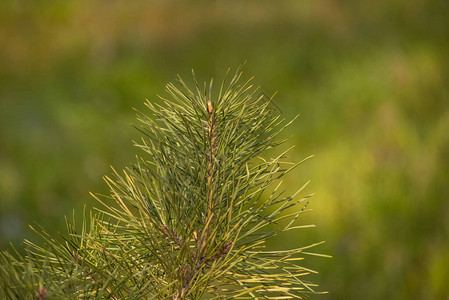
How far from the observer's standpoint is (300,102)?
137cm

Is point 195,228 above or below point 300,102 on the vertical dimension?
below

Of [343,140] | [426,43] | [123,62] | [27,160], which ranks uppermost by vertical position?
[426,43]

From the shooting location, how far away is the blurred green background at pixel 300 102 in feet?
3.68

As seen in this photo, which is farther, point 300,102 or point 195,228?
point 300,102

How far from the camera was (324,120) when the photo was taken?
1324 millimetres

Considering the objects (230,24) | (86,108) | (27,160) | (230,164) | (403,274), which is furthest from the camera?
(230,24)

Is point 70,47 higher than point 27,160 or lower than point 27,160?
higher

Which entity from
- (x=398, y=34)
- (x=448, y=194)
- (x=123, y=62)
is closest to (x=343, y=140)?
(x=448, y=194)

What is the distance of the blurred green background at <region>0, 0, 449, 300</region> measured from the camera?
1123 mm

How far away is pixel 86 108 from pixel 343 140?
0.72m

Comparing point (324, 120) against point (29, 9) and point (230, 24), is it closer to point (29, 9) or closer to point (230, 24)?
point (230, 24)

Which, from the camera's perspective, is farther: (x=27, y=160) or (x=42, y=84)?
A: (x=42, y=84)

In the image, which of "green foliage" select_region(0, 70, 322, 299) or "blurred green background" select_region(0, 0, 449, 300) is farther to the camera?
"blurred green background" select_region(0, 0, 449, 300)

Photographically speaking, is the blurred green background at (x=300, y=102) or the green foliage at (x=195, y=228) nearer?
the green foliage at (x=195, y=228)
